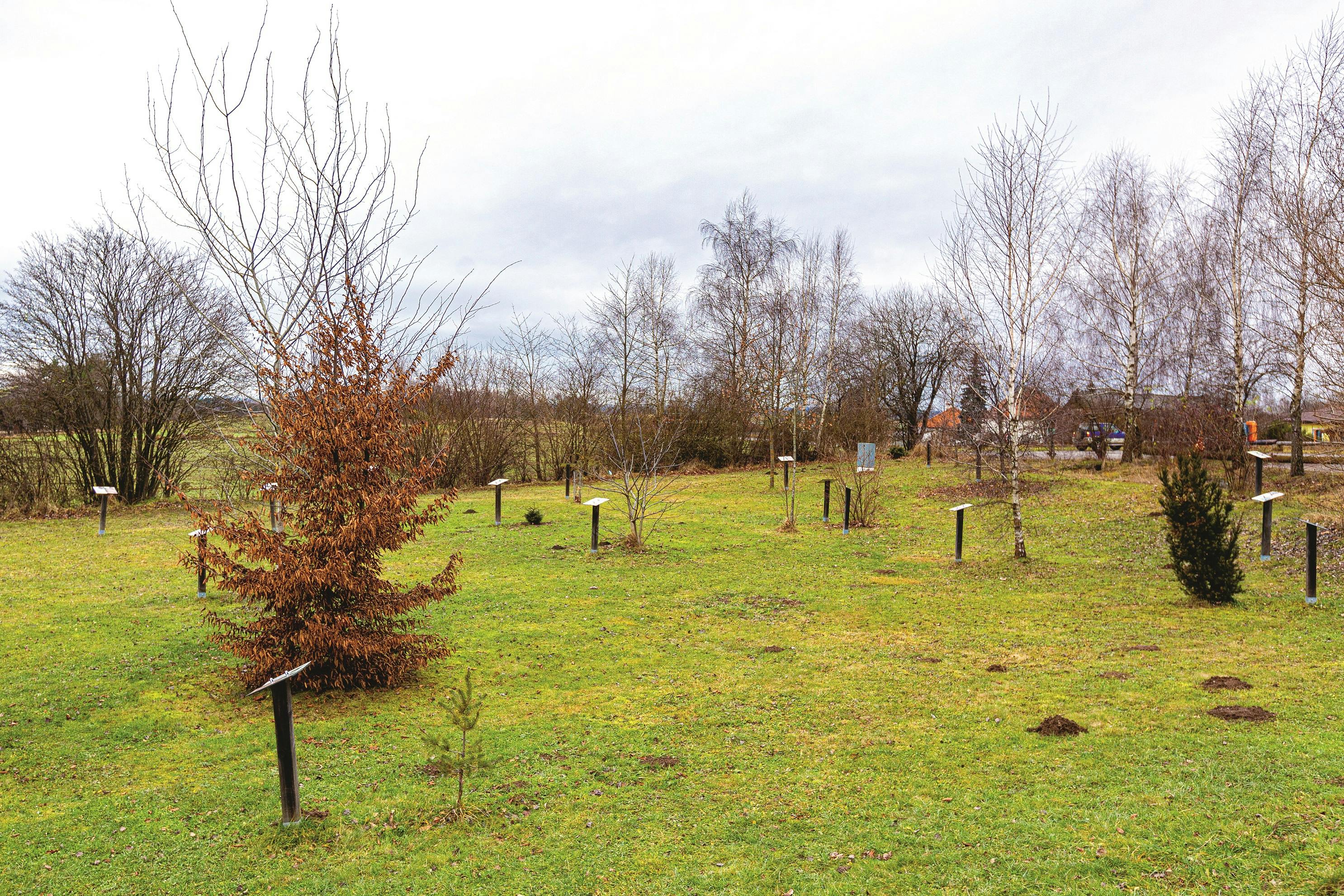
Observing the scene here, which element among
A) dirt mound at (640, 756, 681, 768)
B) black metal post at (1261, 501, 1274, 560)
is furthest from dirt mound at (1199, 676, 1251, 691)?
black metal post at (1261, 501, 1274, 560)

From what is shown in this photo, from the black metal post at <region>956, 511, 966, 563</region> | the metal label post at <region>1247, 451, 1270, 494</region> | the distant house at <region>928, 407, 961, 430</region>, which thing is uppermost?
the distant house at <region>928, 407, 961, 430</region>

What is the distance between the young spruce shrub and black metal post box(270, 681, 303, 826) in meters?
9.20

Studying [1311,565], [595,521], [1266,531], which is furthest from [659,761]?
[1266,531]

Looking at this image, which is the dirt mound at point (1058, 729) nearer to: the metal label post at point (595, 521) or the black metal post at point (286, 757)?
the black metal post at point (286, 757)

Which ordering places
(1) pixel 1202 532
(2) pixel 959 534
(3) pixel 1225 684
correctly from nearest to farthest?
1. (3) pixel 1225 684
2. (1) pixel 1202 532
3. (2) pixel 959 534

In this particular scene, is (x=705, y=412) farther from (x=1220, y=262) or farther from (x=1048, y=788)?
(x=1048, y=788)

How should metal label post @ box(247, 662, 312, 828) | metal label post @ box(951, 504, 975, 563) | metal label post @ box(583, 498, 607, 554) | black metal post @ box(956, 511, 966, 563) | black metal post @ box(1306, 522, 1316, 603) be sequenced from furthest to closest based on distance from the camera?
metal label post @ box(583, 498, 607, 554) < black metal post @ box(956, 511, 966, 563) < metal label post @ box(951, 504, 975, 563) < black metal post @ box(1306, 522, 1316, 603) < metal label post @ box(247, 662, 312, 828)

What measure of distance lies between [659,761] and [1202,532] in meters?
7.48

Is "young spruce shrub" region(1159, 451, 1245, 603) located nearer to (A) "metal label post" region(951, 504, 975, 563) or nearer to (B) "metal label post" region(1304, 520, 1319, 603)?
(B) "metal label post" region(1304, 520, 1319, 603)

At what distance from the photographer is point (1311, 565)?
878 cm

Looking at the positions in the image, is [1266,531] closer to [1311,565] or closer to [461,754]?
[1311,565]

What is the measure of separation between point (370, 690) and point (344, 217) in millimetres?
4011

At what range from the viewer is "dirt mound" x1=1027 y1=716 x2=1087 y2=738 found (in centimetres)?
537

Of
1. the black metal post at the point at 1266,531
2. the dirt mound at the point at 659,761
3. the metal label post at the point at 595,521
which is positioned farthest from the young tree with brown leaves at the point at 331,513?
the black metal post at the point at 1266,531
